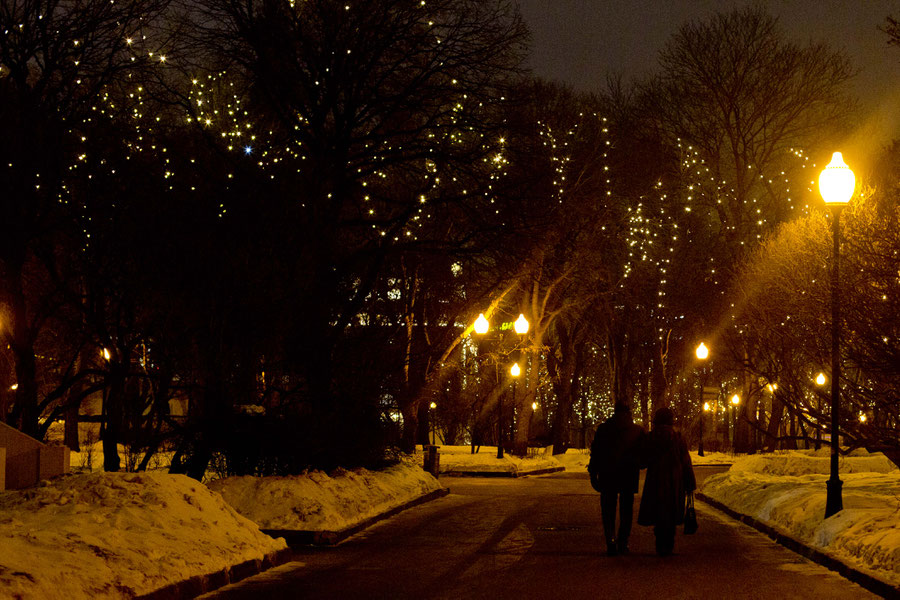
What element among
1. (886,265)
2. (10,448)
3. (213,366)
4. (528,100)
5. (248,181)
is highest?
(528,100)

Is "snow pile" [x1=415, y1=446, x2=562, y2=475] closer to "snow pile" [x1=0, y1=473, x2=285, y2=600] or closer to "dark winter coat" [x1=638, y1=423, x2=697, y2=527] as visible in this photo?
"dark winter coat" [x1=638, y1=423, x2=697, y2=527]

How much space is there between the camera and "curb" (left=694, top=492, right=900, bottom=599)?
1097 cm

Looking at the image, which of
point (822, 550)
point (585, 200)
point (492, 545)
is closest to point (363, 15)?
point (492, 545)

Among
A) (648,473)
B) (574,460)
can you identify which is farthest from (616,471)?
(574,460)

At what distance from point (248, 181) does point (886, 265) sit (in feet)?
32.1

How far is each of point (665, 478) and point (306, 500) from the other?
5651mm

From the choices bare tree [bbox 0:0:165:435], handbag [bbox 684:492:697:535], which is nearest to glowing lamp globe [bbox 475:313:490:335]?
bare tree [bbox 0:0:165:435]

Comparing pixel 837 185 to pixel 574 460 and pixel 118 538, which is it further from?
pixel 574 460

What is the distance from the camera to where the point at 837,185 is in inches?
645

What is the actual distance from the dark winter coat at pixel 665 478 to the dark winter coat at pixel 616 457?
23 cm

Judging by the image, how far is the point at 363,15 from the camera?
22391mm

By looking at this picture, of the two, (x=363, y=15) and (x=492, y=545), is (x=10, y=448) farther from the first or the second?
(x=363, y=15)

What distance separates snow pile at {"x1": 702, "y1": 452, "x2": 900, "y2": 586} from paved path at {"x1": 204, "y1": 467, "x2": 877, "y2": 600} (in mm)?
393

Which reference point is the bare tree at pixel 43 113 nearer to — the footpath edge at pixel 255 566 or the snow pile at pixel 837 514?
the footpath edge at pixel 255 566
